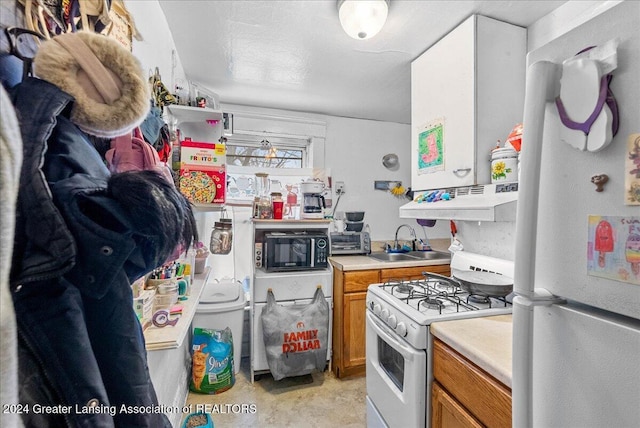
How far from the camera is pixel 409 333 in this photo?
1.17 meters

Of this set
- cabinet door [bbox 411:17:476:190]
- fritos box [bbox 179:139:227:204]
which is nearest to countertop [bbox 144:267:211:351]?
fritos box [bbox 179:139:227:204]

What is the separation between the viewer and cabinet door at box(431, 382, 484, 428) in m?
0.94

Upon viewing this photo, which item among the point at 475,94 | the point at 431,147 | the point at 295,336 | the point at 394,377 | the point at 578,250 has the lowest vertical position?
the point at 295,336

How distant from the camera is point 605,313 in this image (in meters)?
0.50

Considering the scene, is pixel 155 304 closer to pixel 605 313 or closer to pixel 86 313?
pixel 86 313

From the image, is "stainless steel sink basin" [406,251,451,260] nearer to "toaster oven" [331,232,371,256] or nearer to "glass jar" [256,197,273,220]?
"toaster oven" [331,232,371,256]

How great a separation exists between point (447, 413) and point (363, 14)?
172 cm

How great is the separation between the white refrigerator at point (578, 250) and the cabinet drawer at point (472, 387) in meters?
0.29

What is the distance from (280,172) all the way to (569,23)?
2.10m

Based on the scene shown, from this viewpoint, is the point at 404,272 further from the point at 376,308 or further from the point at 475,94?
the point at 475,94

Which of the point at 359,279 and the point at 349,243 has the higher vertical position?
the point at 349,243

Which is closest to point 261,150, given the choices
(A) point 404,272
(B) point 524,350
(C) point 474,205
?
(A) point 404,272

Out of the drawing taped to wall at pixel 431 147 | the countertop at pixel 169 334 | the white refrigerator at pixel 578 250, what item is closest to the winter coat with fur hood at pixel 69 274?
the countertop at pixel 169 334

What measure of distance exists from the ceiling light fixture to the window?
1.60 m
